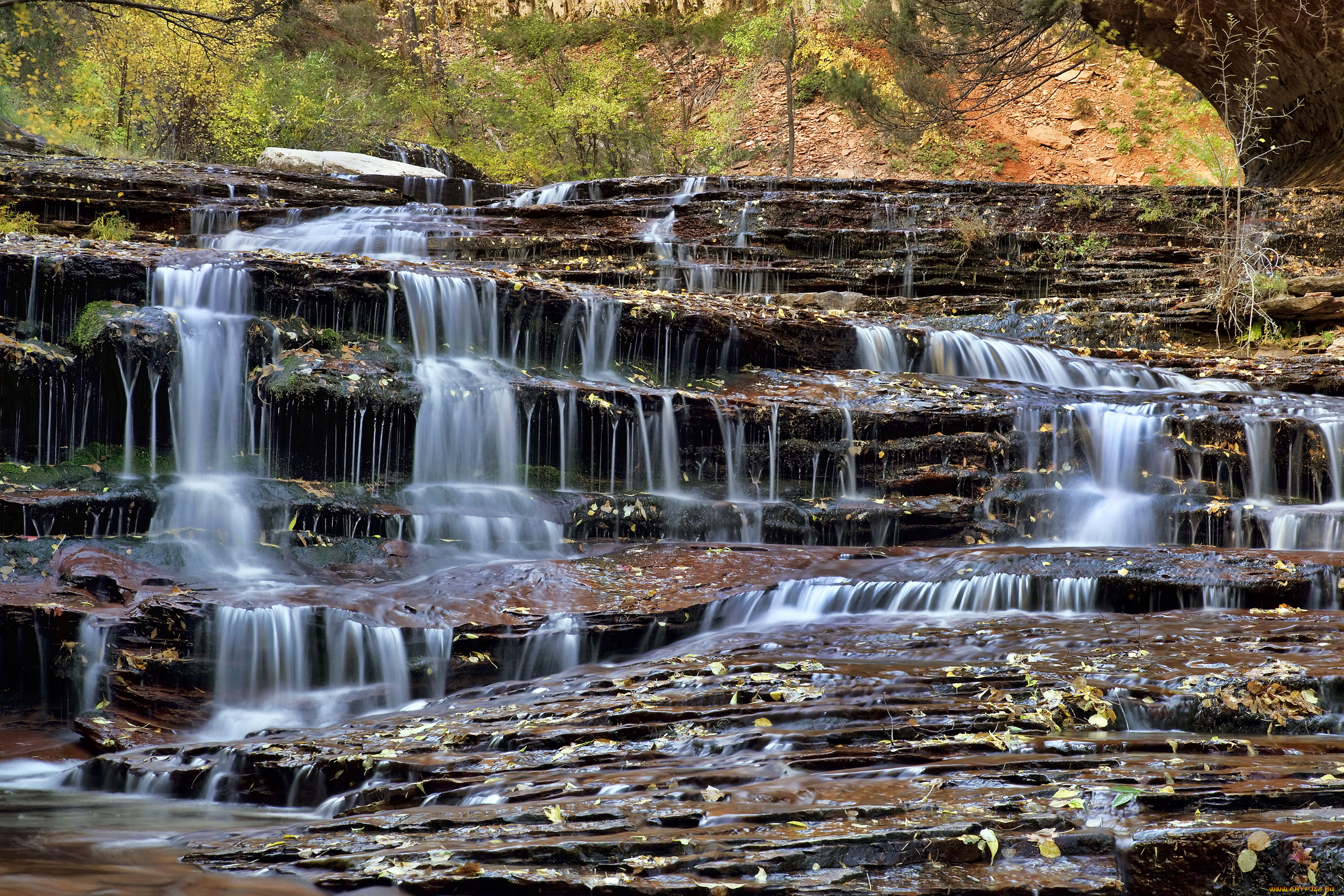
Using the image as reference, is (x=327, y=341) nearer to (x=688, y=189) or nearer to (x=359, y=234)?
(x=359, y=234)

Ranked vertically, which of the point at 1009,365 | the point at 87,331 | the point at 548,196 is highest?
the point at 548,196

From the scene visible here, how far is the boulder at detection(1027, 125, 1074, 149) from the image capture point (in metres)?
27.7

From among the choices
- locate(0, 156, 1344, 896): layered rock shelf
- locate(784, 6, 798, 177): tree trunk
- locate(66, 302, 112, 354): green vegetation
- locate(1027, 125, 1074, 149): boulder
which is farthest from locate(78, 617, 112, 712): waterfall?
locate(1027, 125, 1074, 149): boulder

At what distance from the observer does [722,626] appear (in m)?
7.00

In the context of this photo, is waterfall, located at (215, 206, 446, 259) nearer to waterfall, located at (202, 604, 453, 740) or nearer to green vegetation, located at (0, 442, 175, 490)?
green vegetation, located at (0, 442, 175, 490)

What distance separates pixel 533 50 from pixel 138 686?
29222 mm

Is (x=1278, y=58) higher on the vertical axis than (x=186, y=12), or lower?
higher

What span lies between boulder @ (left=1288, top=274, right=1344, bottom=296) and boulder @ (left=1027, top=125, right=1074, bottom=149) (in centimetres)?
1575

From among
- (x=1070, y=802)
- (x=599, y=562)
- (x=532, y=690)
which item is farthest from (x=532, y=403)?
(x=1070, y=802)

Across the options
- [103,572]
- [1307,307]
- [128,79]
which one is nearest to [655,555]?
[103,572]

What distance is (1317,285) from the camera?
43.1 feet

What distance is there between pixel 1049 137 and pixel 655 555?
961 inches

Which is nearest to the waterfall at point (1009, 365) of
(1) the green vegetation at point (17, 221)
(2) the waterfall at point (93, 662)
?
(2) the waterfall at point (93, 662)

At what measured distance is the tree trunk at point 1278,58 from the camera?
14188 mm
